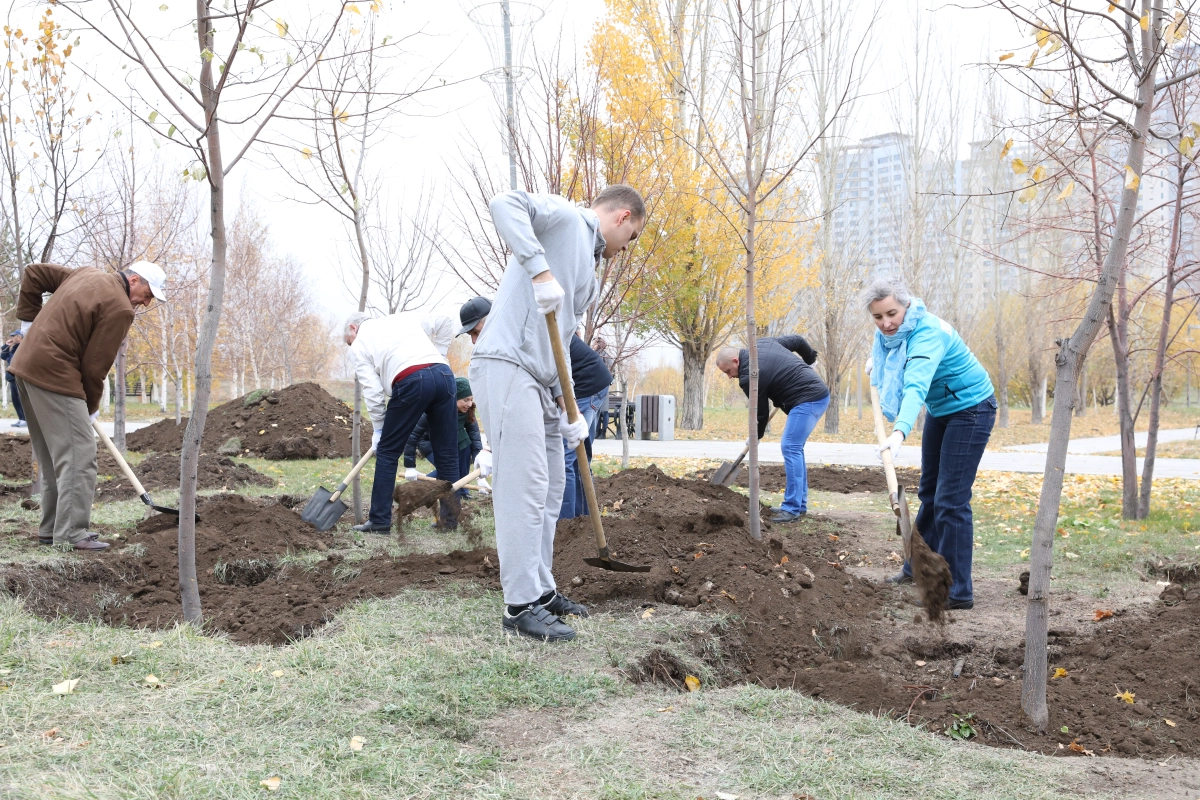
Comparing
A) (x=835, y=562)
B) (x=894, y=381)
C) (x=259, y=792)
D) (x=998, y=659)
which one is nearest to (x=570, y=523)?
(x=835, y=562)

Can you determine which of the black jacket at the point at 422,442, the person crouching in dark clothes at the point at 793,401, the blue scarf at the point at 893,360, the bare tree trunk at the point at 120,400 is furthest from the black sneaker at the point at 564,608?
the bare tree trunk at the point at 120,400

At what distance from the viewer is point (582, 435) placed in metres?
3.48

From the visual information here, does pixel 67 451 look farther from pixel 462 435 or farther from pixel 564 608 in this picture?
pixel 462 435

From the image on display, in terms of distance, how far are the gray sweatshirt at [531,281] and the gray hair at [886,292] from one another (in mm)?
1645

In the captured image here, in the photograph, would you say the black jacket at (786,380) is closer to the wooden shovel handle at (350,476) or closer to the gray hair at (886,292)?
the gray hair at (886,292)

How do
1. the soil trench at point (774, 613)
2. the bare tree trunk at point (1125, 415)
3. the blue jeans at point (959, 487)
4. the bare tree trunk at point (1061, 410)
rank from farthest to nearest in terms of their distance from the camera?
the bare tree trunk at point (1125, 415) → the blue jeans at point (959, 487) → the soil trench at point (774, 613) → the bare tree trunk at point (1061, 410)

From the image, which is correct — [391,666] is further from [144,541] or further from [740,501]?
[740,501]

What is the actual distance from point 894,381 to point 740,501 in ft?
9.69

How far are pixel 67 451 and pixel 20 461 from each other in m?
5.61

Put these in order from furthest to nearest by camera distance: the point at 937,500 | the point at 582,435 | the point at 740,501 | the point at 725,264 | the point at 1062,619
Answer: the point at 725,264 → the point at 740,501 → the point at 937,500 → the point at 1062,619 → the point at 582,435

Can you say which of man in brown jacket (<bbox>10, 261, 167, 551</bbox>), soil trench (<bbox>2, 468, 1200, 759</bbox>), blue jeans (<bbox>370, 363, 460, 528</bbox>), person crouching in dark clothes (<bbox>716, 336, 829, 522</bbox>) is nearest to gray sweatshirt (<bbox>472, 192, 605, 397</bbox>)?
soil trench (<bbox>2, 468, 1200, 759</bbox>)

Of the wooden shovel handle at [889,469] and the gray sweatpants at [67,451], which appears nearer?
the wooden shovel handle at [889,469]

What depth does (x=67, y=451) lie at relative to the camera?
488 centimetres

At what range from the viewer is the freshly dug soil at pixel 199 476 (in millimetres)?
7877
